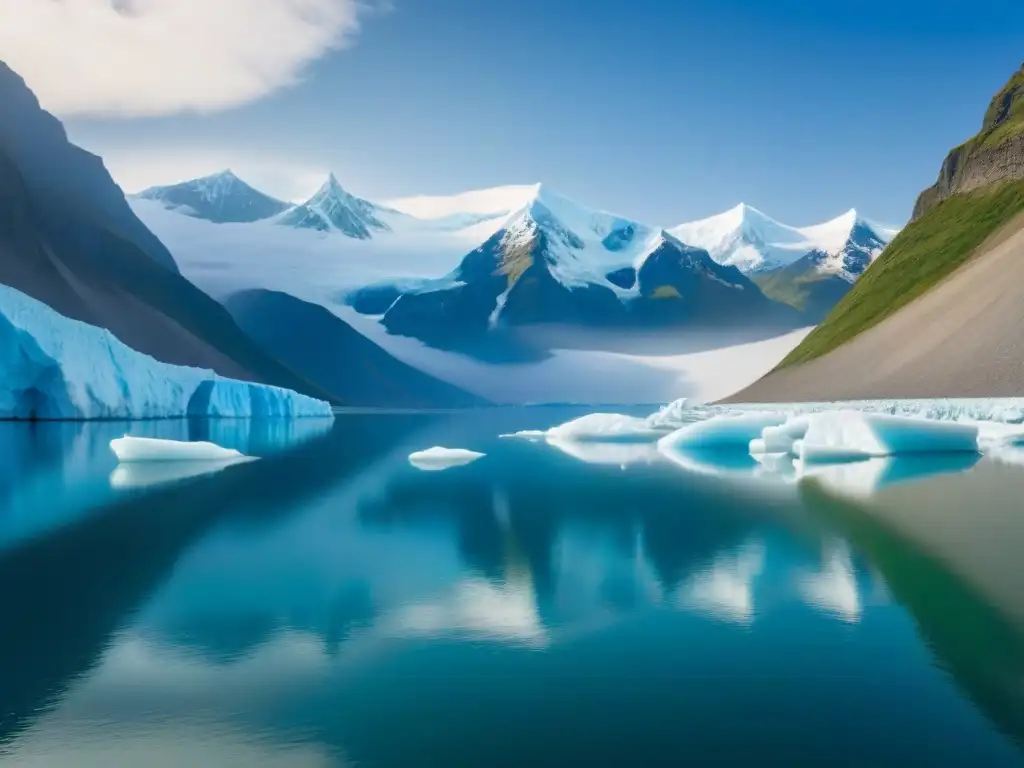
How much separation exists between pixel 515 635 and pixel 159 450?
19248 millimetres

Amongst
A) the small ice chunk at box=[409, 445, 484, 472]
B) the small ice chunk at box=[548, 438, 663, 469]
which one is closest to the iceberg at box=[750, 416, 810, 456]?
the small ice chunk at box=[548, 438, 663, 469]

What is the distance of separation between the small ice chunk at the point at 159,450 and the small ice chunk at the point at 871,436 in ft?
52.1

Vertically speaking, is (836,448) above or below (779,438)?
below

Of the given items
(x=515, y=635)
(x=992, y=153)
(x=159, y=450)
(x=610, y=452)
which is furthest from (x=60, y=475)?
(x=992, y=153)

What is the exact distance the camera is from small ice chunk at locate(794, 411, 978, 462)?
946 inches

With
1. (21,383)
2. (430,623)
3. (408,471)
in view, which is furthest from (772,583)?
(21,383)

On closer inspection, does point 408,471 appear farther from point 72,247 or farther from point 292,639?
point 72,247

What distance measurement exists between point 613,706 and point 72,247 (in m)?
111

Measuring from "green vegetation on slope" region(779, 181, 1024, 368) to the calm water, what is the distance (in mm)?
66504

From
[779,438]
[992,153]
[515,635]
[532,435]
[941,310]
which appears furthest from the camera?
[992,153]

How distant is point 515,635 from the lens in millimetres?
7270

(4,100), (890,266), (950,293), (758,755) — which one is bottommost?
(758,755)

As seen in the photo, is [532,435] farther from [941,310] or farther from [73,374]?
[941,310]

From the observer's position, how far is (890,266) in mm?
85250
